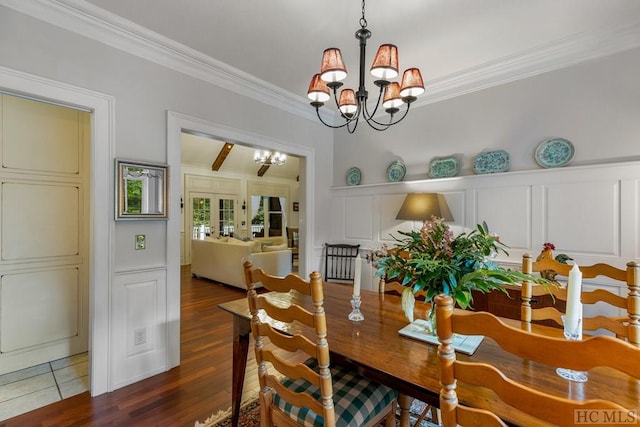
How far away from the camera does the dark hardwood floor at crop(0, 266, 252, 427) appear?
1.87 m

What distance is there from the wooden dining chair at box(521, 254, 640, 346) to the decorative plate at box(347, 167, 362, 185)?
8.49 ft

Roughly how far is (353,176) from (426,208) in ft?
4.12

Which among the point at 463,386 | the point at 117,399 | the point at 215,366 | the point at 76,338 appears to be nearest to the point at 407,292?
the point at 463,386

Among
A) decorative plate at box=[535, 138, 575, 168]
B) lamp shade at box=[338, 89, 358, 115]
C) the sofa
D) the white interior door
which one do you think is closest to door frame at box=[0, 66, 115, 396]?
the white interior door

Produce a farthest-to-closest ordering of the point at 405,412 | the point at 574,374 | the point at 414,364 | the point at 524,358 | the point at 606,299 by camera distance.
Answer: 1. the point at 405,412
2. the point at 606,299
3. the point at 414,364
4. the point at 574,374
5. the point at 524,358

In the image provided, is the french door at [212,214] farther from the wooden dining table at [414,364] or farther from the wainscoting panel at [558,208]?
the wooden dining table at [414,364]

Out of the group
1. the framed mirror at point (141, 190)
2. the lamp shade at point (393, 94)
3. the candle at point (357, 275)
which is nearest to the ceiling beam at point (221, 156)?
the framed mirror at point (141, 190)

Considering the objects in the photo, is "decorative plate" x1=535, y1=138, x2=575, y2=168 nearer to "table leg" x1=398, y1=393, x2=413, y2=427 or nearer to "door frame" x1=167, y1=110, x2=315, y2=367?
"table leg" x1=398, y1=393, x2=413, y2=427

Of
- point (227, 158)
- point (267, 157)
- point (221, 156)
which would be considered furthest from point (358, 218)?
point (227, 158)

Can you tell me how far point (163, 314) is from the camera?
8.14ft

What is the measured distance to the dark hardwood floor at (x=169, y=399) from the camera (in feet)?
6.13

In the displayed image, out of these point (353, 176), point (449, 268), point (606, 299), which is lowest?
point (606, 299)

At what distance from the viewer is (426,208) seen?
3057mm

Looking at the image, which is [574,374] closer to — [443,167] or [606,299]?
[606,299]
